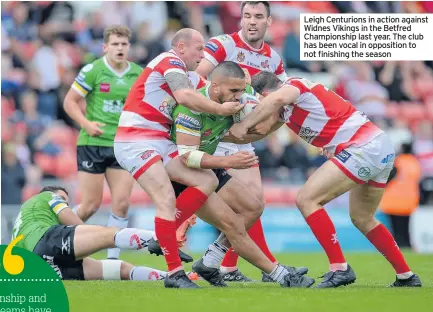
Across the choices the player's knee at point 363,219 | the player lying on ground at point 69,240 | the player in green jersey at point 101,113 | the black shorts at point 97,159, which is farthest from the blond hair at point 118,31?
the player's knee at point 363,219

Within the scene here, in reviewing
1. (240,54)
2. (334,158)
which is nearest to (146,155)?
(334,158)

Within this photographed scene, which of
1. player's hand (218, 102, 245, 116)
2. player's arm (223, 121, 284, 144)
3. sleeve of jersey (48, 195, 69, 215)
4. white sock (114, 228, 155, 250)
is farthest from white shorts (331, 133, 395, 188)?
sleeve of jersey (48, 195, 69, 215)

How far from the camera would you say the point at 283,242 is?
17594mm

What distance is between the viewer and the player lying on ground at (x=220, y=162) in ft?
29.1

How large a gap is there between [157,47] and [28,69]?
107 inches

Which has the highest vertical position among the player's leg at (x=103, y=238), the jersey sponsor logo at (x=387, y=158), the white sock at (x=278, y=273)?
the jersey sponsor logo at (x=387, y=158)

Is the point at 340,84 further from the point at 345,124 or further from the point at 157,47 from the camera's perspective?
the point at 345,124

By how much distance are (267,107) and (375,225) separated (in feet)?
5.42

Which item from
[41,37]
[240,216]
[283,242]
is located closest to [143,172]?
[240,216]

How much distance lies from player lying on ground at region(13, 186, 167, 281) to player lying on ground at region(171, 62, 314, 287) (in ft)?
2.35

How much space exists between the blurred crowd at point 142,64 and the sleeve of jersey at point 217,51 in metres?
7.24

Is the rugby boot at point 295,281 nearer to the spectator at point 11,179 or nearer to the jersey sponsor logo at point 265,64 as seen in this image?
the jersey sponsor logo at point 265,64

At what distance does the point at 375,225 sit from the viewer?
9625 mm

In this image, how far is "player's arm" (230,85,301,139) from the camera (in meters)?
9.15
